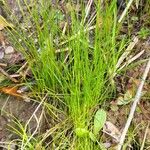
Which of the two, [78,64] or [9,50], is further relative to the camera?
[9,50]

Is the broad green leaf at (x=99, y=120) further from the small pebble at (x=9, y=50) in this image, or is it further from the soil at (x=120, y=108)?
the small pebble at (x=9, y=50)

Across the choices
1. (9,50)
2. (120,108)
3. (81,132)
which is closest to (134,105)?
(120,108)

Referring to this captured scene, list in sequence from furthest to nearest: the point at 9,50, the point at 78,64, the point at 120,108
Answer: the point at 9,50 → the point at 120,108 → the point at 78,64

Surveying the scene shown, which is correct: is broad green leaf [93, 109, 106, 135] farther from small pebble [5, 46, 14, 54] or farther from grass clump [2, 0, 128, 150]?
small pebble [5, 46, 14, 54]

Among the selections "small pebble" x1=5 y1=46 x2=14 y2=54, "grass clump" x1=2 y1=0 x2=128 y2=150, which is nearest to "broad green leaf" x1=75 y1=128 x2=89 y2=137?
"grass clump" x1=2 y1=0 x2=128 y2=150

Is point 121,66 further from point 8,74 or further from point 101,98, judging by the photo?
point 8,74

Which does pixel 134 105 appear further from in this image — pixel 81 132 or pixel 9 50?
pixel 9 50

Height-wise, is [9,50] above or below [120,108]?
above

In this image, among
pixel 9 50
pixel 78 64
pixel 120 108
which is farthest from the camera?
Answer: pixel 9 50
